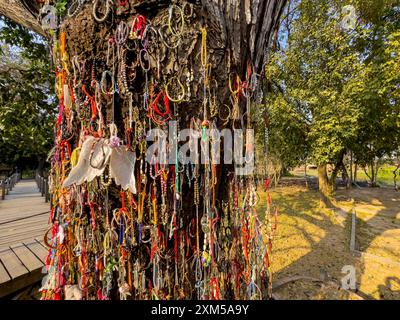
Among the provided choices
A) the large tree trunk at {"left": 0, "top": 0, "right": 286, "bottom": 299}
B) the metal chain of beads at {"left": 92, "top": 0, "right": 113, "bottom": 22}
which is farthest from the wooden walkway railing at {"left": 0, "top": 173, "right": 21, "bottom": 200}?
the metal chain of beads at {"left": 92, "top": 0, "right": 113, "bottom": 22}

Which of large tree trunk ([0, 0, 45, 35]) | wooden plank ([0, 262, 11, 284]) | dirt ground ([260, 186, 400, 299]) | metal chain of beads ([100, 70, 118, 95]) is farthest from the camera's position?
dirt ground ([260, 186, 400, 299])

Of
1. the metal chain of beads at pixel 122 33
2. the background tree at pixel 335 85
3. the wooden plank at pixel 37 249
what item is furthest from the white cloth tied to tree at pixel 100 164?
the background tree at pixel 335 85

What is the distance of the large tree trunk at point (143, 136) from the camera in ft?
3.66

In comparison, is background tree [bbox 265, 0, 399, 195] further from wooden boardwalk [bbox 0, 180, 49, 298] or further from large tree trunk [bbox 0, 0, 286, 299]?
wooden boardwalk [bbox 0, 180, 49, 298]

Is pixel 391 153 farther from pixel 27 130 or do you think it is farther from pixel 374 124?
pixel 27 130

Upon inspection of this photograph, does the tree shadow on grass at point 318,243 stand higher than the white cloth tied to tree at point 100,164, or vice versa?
the white cloth tied to tree at point 100,164

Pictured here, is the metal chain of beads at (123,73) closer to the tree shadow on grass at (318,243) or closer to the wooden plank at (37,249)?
the wooden plank at (37,249)

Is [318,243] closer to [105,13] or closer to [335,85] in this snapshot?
[335,85]

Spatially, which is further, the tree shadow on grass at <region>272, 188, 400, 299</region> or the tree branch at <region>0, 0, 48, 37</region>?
the tree shadow on grass at <region>272, 188, 400, 299</region>

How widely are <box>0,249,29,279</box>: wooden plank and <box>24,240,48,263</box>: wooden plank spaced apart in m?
0.20

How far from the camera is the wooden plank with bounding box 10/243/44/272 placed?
7.97 feet

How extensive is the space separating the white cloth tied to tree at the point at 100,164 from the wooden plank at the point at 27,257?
7.71 feet
